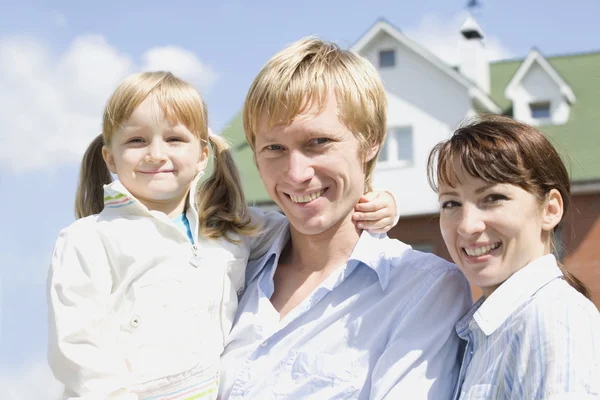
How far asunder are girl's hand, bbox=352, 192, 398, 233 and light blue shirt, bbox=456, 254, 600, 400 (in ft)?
1.79

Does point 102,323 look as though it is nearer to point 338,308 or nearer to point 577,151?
point 338,308

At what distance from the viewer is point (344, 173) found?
9.47 ft

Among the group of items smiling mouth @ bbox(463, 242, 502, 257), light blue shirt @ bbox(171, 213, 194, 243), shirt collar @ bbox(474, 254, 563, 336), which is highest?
light blue shirt @ bbox(171, 213, 194, 243)

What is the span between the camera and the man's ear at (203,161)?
3113mm

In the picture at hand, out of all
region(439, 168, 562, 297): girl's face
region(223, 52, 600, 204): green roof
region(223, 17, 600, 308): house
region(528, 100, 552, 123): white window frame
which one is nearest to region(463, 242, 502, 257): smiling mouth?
region(439, 168, 562, 297): girl's face

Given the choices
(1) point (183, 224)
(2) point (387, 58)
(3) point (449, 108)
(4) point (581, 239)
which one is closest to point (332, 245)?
(1) point (183, 224)

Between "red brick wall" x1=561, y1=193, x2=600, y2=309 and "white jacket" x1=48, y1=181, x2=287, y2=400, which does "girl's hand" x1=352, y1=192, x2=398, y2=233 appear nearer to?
"white jacket" x1=48, y1=181, x2=287, y2=400

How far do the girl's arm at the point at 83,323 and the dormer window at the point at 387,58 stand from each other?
1968 centimetres

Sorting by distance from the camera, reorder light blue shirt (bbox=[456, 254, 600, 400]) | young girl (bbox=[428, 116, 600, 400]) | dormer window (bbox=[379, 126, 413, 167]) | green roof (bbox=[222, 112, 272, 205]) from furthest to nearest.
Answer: dormer window (bbox=[379, 126, 413, 167])
green roof (bbox=[222, 112, 272, 205])
young girl (bbox=[428, 116, 600, 400])
light blue shirt (bbox=[456, 254, 600, 400])

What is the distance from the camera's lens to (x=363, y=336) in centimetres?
268

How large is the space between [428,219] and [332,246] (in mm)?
16825

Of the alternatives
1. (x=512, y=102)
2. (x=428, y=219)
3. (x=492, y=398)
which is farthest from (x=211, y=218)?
(x=512, y=102)

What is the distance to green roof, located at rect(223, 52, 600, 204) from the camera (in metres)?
19.8

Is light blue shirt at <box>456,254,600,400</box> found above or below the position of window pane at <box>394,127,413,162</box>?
below
